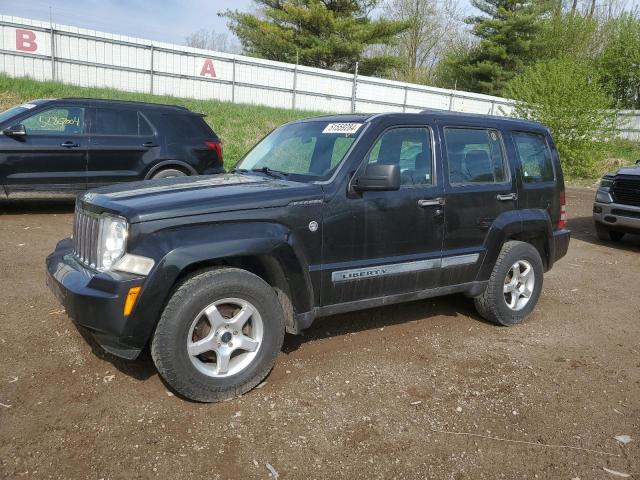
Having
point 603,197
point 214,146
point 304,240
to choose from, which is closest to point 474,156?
point 304,240

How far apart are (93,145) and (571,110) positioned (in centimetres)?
1652

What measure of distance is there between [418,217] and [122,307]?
227cm

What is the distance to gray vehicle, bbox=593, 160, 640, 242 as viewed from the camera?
27.6 feet

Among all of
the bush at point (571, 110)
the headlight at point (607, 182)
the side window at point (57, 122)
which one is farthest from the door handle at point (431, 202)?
the bush at point (571, 110)

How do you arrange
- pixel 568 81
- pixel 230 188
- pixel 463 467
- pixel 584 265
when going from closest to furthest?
1. pixel 463 467
2. pixel 230 188
3. pixel 584 265
4. pixel 568 81

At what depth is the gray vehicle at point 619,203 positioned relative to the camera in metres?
8.40

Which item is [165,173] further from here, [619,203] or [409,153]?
[619,203]

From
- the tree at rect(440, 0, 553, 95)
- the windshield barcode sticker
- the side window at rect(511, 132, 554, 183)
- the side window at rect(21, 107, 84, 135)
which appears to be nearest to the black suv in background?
the side window at rect(21, 107, 84, 135)

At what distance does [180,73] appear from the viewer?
19.6 meters

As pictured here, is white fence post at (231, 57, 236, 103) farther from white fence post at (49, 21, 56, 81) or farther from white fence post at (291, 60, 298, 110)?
white fence post at (49, 21, 56, 81)

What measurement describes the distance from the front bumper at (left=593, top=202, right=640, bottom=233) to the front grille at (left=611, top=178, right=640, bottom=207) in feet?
0.32

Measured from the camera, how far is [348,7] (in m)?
30.0

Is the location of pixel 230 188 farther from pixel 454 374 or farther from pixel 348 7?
pixel 348 7

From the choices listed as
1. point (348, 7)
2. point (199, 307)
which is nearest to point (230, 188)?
point (199, 307)
